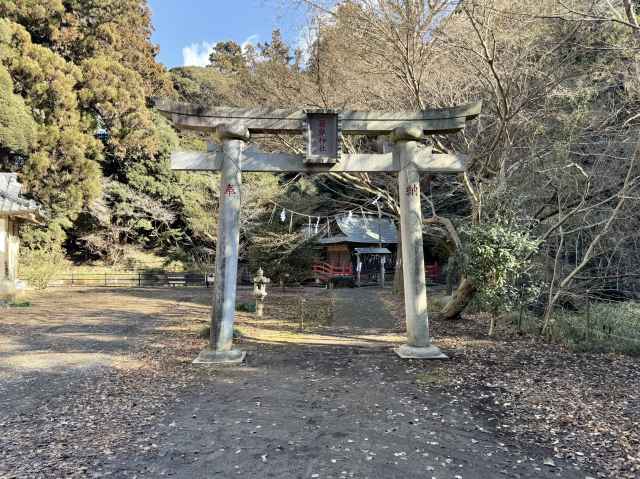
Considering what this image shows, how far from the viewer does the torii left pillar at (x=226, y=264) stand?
657 centimetres

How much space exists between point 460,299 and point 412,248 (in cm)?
358

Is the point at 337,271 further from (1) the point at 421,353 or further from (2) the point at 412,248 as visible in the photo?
(1) the point at 421,353

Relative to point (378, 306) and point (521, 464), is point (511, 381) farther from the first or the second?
point (378, 306)

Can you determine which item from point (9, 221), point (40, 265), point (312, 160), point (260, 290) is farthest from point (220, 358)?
point (40, 265)

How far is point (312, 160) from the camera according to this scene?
22.2 feet

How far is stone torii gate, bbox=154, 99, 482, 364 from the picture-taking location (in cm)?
665

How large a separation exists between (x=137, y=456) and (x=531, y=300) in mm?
6984

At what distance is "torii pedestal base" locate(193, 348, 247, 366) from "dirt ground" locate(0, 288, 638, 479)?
0.64 ft

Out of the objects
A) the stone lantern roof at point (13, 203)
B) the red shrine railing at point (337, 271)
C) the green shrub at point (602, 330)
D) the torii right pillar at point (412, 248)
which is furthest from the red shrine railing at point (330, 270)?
the torii right pillar at point (412, 248)

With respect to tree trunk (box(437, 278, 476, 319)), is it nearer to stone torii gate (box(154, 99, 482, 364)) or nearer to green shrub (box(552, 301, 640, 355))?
green shrub (box(552, 301, 640, 355))

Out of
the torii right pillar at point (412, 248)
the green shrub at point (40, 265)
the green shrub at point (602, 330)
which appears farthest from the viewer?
the green shrub at point (40, 265)

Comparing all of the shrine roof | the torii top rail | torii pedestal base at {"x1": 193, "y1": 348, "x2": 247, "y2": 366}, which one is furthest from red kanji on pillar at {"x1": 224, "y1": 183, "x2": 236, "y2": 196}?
the shrine roof

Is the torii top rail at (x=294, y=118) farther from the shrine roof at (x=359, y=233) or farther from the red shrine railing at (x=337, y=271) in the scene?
the shrine roof at (x=359, y=233)

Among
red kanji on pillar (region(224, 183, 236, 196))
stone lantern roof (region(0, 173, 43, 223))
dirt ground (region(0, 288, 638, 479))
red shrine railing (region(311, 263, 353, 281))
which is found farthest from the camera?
red shrine railing (region(311, 263, 353, 281))
